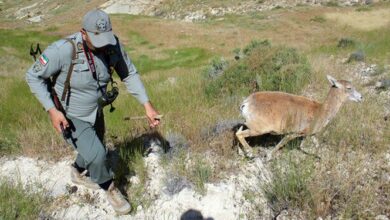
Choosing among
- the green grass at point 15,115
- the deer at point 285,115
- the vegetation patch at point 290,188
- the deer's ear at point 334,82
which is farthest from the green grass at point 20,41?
the vegetation patch at point 290,188

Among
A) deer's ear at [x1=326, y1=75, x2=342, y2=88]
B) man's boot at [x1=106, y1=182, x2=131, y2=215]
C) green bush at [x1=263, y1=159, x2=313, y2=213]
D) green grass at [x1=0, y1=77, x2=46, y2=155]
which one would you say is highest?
deer's ear at [x1=326, y1=75, x2=342, y2=88]

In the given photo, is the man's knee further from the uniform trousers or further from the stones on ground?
the stones on ground

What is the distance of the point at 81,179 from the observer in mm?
5113

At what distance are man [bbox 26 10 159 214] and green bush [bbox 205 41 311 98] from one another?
393 centimetres

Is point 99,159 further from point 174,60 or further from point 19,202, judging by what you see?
point 174,60

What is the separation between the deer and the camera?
4996 millimetres

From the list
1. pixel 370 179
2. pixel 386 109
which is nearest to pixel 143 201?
pixel 370 179

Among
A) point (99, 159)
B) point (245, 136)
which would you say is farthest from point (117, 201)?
point (245, 136)

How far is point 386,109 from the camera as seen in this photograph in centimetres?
648

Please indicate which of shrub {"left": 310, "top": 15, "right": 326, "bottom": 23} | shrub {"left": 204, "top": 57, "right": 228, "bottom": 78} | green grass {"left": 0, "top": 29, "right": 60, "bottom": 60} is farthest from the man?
shrub {"left": 310, "top": 15, "right": 326, "bottom": 23}

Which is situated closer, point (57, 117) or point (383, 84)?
point (57, 117)

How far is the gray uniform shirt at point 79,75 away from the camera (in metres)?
3.88

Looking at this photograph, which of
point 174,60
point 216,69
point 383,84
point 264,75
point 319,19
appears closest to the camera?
point 383,84

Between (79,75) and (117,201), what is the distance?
1397mm
